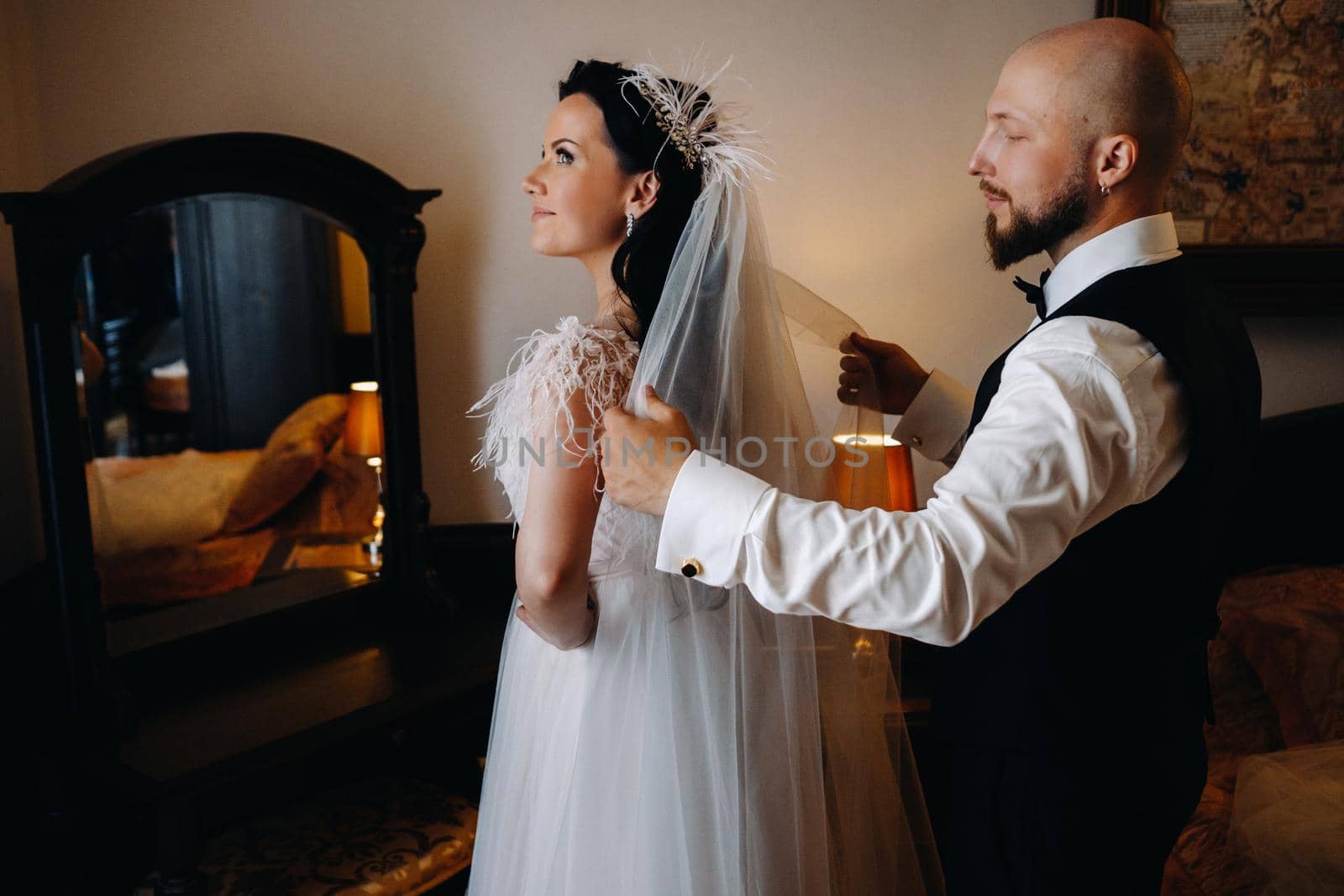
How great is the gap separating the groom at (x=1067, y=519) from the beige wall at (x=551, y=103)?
1.12 metres

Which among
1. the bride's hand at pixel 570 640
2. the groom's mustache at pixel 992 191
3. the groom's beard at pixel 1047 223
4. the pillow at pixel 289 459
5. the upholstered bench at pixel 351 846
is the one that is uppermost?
the groom's mustache at pixel 992 191

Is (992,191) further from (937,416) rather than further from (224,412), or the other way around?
(224,412)

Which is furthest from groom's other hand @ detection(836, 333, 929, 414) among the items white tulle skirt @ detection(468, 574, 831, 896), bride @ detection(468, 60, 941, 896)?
white tulle skirt @ detection(468, 574, 831, 896)

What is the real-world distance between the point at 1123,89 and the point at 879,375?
66 cm

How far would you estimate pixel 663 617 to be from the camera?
1289 millimetres

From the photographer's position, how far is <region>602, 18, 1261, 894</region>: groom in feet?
3.33

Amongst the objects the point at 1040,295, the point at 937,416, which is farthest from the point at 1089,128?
the point at 937,416

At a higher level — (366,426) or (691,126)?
(691,126)

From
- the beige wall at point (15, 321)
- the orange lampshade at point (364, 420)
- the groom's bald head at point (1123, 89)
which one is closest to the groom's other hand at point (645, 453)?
the groom's bald head at point (1123, 89)

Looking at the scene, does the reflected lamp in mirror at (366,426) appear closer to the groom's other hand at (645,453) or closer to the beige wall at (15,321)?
the beige wall at (15,321)

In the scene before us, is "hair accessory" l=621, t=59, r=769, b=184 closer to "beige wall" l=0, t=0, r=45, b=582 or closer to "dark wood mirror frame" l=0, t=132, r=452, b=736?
"dark wood mirror frame" l=0, t=132, r=452, b=736

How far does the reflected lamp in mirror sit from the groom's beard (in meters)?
1.36

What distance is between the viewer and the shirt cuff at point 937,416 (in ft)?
5.78

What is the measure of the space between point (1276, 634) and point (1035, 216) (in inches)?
56.2
